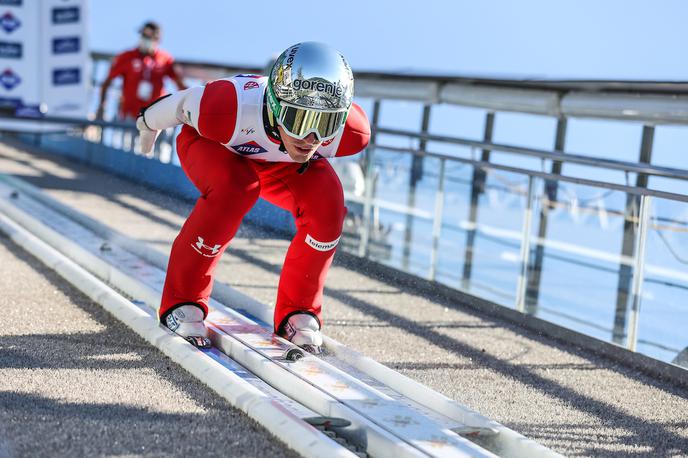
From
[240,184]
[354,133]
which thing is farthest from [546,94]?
[240,184]

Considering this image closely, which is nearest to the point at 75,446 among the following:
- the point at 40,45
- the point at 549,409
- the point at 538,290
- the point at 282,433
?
the point at 282,433

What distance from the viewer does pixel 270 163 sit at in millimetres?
4500

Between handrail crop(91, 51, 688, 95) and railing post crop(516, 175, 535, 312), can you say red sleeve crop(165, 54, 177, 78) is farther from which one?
railing post crop(516, 175, 535, 312)

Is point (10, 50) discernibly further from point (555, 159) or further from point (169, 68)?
point (555, 159)

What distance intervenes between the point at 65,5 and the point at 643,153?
10.9m

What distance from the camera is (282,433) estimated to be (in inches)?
127

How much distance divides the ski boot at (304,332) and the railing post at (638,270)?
1801mm

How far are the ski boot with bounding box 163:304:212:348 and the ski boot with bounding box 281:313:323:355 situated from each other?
1.15 ft

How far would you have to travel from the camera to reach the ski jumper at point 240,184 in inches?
167

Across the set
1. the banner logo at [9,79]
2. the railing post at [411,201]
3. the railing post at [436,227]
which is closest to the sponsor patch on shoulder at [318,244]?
the railing post at [436,227]

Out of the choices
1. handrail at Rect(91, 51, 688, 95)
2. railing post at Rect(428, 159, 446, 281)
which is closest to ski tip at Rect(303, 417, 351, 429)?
handrail at Rect(91, 51, 688, 95)

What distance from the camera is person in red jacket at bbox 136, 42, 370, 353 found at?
13.1 ft

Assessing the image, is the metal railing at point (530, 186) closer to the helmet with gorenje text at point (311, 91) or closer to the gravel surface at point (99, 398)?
the helmet with gorenje text at point (311, 91)

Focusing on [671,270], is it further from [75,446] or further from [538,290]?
[75,446]
